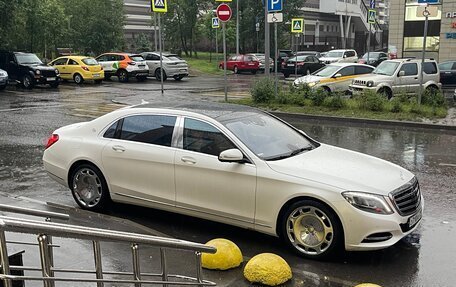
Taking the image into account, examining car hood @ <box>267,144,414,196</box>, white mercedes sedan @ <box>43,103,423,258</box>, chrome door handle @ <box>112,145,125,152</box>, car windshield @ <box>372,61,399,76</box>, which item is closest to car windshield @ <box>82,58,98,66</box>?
car windshield @ <box>372,61,399,76</box>

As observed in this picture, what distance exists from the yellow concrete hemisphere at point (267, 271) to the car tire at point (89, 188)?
8.91 feet

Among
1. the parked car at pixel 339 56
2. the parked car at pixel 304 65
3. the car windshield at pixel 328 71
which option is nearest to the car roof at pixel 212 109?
the car windshield at pixel 328 71

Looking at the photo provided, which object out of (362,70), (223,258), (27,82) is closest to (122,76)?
(27,82)

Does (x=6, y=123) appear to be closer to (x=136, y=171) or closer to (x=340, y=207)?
(x=136, y=171)

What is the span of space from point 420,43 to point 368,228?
40.9m

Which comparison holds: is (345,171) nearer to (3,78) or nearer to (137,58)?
(3,78)

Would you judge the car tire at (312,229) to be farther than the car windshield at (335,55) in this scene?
No

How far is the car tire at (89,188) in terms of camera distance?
265 inches

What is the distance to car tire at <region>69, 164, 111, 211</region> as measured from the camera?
22.1 ft

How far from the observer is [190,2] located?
53.1 m

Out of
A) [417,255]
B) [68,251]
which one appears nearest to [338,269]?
[417,255]

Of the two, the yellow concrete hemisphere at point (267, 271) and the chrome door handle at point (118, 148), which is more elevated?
the chrome door handle at point (118, 148)

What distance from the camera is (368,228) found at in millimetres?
5043

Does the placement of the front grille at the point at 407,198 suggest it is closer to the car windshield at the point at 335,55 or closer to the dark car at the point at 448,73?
the dark car at the point at 448,73
